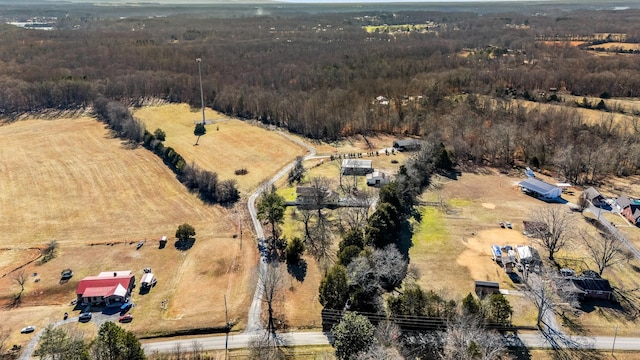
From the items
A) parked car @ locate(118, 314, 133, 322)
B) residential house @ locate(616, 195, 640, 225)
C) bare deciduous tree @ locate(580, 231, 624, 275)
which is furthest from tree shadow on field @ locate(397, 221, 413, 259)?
parked car @ locate(118, 314, 133, 322)

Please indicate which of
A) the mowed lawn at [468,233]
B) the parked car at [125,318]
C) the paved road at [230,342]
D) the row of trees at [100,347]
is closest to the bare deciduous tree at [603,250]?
the mowed lawn at [468,233]

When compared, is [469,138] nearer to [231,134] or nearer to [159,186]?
[231,134]

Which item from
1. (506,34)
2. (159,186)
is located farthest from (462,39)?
(159,186)

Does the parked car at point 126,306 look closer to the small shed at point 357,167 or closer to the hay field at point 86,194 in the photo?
the hay field at point 86,194

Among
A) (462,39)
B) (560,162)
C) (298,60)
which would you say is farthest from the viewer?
(462,39)

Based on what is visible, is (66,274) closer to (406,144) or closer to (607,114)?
(406,144)

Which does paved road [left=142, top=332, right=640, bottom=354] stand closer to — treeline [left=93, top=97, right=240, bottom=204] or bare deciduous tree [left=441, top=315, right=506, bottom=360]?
bare deciduous tree [left=441, top=315, right=506, bottom=360]

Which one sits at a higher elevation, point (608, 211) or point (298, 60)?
point (298, 60)
